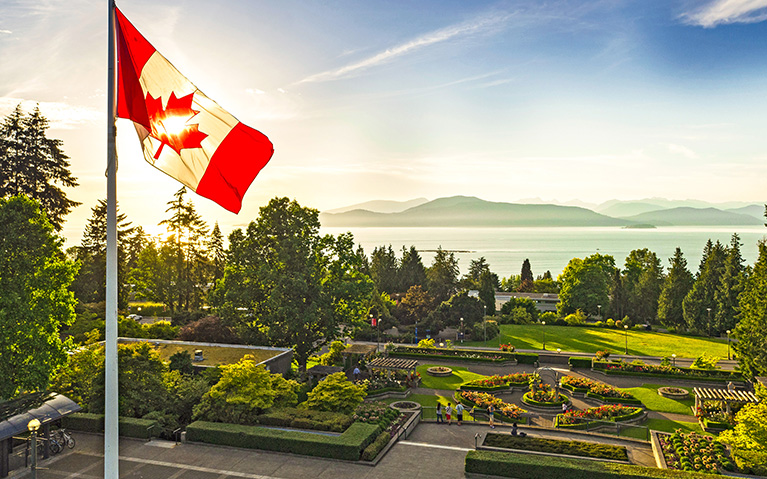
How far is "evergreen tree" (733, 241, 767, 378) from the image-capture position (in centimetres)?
3767

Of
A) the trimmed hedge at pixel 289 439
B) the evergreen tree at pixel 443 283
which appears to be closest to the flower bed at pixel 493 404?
the trimmed hedge at pixel 289 439

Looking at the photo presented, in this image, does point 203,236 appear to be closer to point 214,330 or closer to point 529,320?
point 214,330

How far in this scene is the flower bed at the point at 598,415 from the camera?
30777 mm

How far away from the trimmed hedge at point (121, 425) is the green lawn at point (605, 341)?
41.1 metres

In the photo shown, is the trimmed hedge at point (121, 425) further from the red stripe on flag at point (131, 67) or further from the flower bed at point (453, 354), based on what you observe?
the flower bed at point (453, 354)

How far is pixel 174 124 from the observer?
9781 millimetres

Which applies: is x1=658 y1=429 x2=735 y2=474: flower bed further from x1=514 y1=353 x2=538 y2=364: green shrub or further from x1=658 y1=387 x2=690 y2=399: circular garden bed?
x1=514 y1=353 x2=538 y2=364: green shrub

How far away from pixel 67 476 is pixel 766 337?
44.2 m

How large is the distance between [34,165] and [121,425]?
2932 cm

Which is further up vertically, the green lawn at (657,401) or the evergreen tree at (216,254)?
the evergreen tree at (216,254)

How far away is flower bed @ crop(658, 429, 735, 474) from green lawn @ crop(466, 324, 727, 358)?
101 ft

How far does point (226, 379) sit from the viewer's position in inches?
1087

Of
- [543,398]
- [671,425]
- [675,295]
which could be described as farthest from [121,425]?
[675,295]

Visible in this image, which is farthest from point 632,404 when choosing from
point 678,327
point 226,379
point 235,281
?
point 678,327
